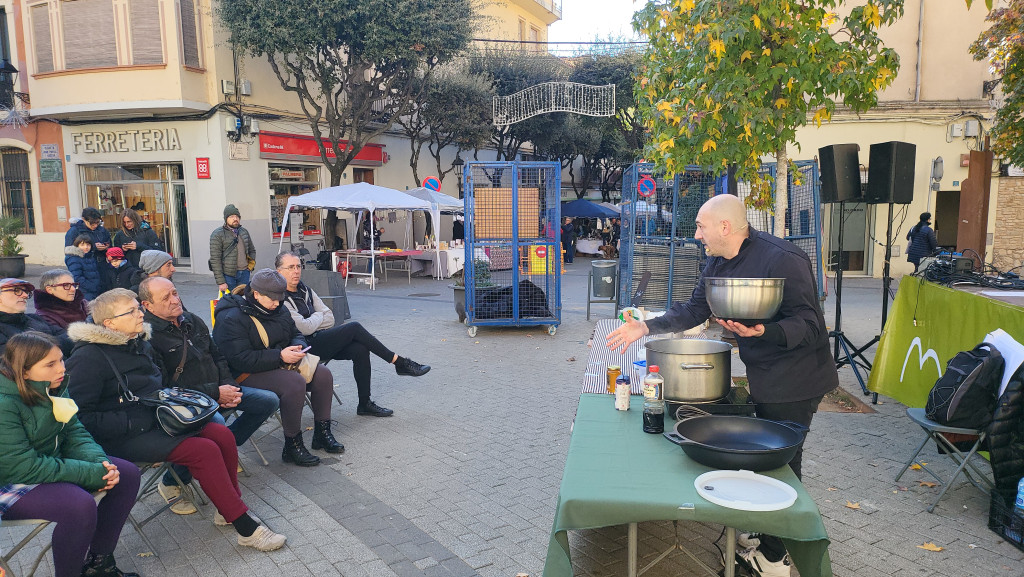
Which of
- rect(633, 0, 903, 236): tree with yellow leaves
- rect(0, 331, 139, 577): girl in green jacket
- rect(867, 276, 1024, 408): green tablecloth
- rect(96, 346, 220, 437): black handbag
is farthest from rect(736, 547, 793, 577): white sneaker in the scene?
rect(633, 0, 903, 236): tree with yellow leaves

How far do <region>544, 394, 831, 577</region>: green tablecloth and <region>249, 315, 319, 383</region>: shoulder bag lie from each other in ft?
9.25

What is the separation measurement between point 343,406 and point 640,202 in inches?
256

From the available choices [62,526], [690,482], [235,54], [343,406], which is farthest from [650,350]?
[235,54]

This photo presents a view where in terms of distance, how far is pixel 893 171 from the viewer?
6.70 metres

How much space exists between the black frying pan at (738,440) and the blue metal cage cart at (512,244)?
6496mm

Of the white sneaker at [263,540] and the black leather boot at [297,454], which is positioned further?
the black leather boot at [297,454]

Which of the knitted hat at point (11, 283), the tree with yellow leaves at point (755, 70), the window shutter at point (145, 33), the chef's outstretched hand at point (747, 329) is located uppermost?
the window shutter at point (145, 33)

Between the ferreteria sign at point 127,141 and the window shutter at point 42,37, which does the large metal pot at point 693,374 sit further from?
the window shutter at point 42,37

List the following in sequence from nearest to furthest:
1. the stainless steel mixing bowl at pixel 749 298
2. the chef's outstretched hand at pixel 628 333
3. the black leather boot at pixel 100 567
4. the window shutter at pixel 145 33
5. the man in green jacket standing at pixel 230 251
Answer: the stainless steel mixing bowl at pixel 749 298 < the black leather boot at pixel 100 567 < the chef's outstretched hand at pixel 628 333 < the man in green jacket standing at pixel 230 251 < the window shutter at pixel 145 33

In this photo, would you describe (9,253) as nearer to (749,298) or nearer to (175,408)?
(175,408)

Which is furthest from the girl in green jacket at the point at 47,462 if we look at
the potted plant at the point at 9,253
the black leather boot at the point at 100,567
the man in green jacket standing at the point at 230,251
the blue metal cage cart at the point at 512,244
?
the potted plant at the point at 9,253

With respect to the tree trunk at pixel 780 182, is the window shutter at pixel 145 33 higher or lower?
higher

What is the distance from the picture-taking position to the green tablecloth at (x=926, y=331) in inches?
186

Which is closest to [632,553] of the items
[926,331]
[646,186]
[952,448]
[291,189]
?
[952,448]
